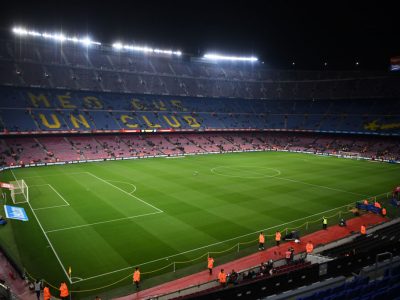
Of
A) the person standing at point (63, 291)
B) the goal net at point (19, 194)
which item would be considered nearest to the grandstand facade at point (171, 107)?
the goal net at point (19, 194)

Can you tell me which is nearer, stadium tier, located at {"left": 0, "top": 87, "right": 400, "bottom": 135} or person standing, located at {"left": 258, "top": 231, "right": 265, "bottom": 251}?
person standing, located at {"left": 258, "top": 231, "right": 265, "bottom": 251}

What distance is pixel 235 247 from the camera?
826 inches

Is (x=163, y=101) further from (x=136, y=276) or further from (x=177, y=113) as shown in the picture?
(x=136, y=276)

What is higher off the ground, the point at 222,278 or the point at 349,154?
the point at 349,154

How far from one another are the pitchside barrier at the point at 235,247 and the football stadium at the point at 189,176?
0.38 ft

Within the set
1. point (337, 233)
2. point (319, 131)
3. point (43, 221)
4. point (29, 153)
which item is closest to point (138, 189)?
point (43, 221)

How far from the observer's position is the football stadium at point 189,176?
54.1ft

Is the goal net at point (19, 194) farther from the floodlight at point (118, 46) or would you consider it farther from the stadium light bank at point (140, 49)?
the stadium light bank at point (140, 49)

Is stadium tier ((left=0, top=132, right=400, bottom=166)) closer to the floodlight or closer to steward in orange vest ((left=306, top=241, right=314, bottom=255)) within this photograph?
the floodlight

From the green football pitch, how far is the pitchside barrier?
3.0 inches

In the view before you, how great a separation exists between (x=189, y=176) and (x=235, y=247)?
21.3 meters

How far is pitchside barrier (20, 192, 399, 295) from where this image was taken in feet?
57.7

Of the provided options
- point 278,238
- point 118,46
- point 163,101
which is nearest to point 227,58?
point 163,101

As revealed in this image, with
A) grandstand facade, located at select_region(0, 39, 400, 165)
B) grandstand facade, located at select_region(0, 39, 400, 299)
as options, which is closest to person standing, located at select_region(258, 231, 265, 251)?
grandstand facade, located at select_region(0, 39, 400, 299)
